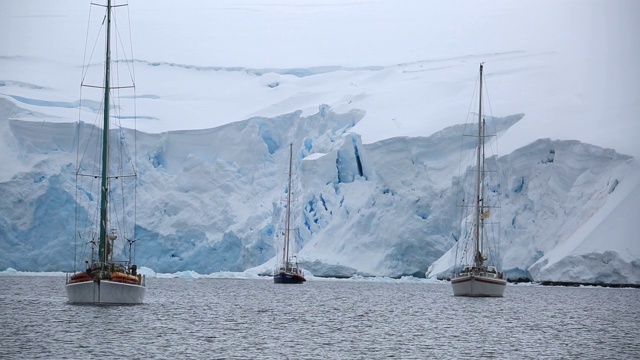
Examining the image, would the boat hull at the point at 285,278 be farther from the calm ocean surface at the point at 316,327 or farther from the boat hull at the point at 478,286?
the boat hull at the point at 478,286

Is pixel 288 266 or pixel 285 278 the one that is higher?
pixel 288 266

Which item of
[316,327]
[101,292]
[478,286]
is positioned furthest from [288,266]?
[316,327]

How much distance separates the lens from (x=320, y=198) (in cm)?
5834

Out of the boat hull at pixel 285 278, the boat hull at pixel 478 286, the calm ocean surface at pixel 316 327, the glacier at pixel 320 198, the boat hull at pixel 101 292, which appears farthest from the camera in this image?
the boat hull at pixel 285 278

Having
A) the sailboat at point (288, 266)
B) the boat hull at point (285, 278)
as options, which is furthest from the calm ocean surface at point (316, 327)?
the sailboat at point (288, 266)

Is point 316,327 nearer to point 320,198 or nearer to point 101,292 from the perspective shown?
point 101,292

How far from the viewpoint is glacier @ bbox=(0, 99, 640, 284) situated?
50094 mm

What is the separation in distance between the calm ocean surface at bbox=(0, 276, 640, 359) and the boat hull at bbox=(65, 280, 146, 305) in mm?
306

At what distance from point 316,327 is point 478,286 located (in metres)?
14.0

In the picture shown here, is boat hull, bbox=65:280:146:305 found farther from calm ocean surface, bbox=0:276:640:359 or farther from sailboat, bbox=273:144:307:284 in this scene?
sailboat, bbox=273:144:307:284

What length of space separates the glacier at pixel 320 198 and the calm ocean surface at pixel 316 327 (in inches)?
244

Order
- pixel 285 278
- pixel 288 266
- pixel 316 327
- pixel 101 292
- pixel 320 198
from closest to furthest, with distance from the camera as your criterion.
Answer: pixel 316 327
pixel 101 292
pixel 285 278
pixel 288 266
pixel 320 198

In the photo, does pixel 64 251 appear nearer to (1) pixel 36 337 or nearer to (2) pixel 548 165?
(2) pixel 548 165

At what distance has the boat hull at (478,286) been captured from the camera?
41344 millimetres
